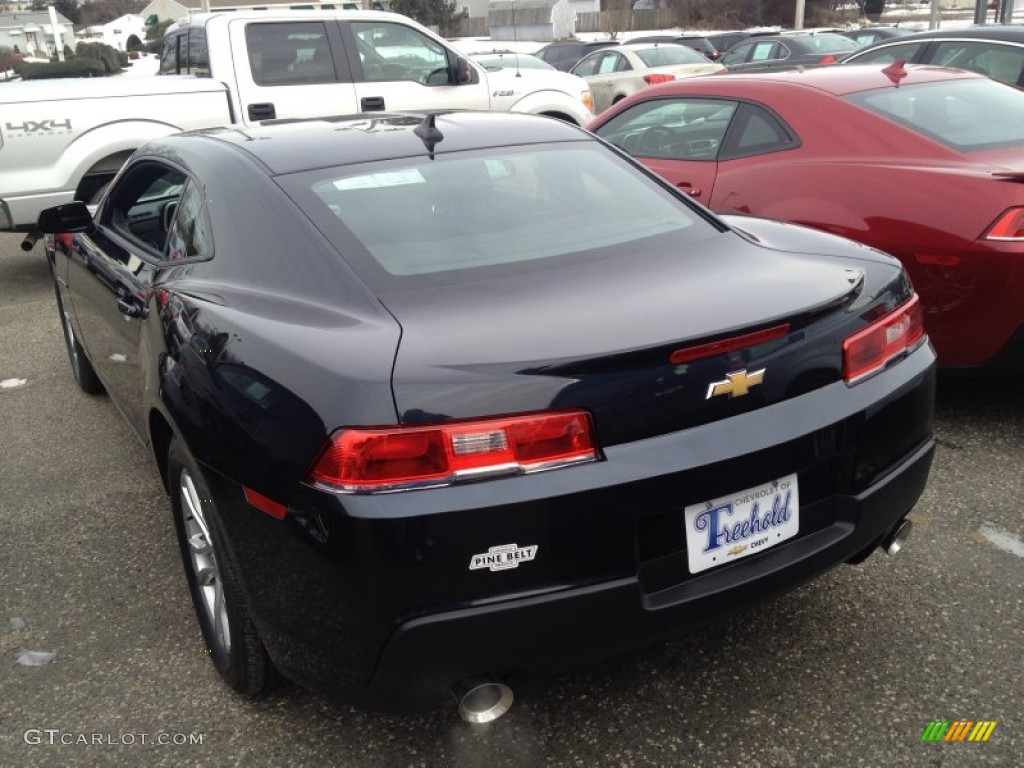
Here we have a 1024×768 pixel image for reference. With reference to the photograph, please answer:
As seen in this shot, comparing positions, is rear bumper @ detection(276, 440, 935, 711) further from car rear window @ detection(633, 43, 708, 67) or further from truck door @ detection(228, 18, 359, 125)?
car rear window @ detection(633, 43, 708, 67)

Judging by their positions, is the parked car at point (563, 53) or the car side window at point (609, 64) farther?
the parked car at point (563, 53)

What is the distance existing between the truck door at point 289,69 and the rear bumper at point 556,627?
22.7 feet

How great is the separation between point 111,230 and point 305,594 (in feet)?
7.80

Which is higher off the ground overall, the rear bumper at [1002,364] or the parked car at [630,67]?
the parked car at [630,67]

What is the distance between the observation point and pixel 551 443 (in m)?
2.01

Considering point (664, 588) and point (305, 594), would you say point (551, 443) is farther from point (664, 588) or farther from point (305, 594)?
point (305, 594)

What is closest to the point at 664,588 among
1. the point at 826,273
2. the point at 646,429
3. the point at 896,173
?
the point at 646,429

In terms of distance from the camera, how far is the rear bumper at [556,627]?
78.4 inches

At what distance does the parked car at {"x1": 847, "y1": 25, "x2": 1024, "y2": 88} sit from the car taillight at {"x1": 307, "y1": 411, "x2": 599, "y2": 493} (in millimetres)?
7072

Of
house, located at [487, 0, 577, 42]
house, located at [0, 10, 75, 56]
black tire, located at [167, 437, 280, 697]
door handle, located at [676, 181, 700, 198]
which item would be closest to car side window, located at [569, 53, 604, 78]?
door handle, located at [676, 181, 700, 198]

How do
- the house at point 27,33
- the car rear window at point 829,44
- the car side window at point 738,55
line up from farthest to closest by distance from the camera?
the house at point 27,33 → the car side window at point 738,55 → the car rear window at point 829,44

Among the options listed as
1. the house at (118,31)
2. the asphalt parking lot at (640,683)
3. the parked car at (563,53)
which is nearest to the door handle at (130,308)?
the asphalt parking lot at (640,683)

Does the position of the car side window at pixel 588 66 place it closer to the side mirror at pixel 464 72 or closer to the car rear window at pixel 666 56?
the car rear window at pixel 666 56

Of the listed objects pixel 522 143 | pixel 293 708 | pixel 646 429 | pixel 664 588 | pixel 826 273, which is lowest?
pixel 293 708
